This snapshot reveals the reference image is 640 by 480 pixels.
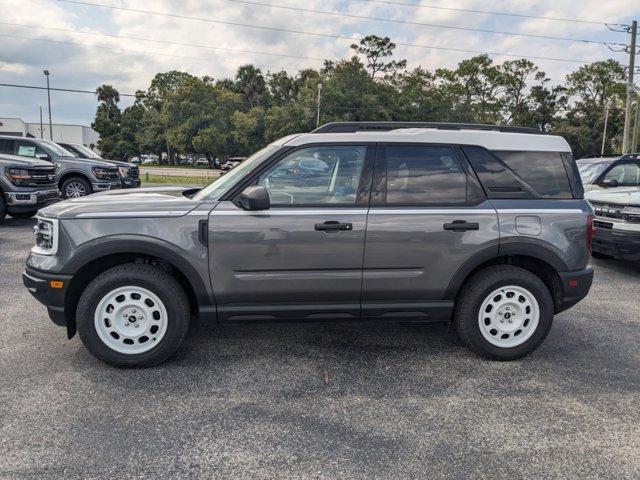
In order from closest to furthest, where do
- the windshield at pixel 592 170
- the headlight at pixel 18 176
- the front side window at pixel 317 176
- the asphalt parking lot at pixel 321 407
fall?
the asphalt parking lot at pixel 321 407
the front side window at pixel 317 176
the windshield at pixel 592 170
the headlight at pixel 18 176

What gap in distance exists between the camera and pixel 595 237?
23.5 ft

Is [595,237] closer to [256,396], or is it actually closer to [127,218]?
[256,396]

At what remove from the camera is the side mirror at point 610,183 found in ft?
29.2

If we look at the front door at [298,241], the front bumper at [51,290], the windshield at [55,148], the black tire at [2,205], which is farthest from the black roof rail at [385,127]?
the windshield at [55,148]

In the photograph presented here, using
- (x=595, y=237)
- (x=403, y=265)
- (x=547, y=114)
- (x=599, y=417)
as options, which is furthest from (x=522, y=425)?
(x=547, y=114)

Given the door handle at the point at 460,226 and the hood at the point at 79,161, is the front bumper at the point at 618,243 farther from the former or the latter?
the hood at the point at 79,161

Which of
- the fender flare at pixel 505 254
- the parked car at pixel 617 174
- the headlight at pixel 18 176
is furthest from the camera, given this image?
the headlight at pixel 18 176

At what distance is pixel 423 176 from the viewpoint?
380 cm

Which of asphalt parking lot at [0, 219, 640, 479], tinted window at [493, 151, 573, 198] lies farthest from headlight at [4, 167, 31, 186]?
tinted window at [493, 151, 573, 198]

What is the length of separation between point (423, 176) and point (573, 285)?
155cm

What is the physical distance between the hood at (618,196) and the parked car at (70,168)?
11455mm

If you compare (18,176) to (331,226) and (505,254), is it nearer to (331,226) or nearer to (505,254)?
(331,226)

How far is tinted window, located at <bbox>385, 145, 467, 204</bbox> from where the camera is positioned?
3.76m

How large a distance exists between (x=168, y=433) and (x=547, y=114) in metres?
76.3
